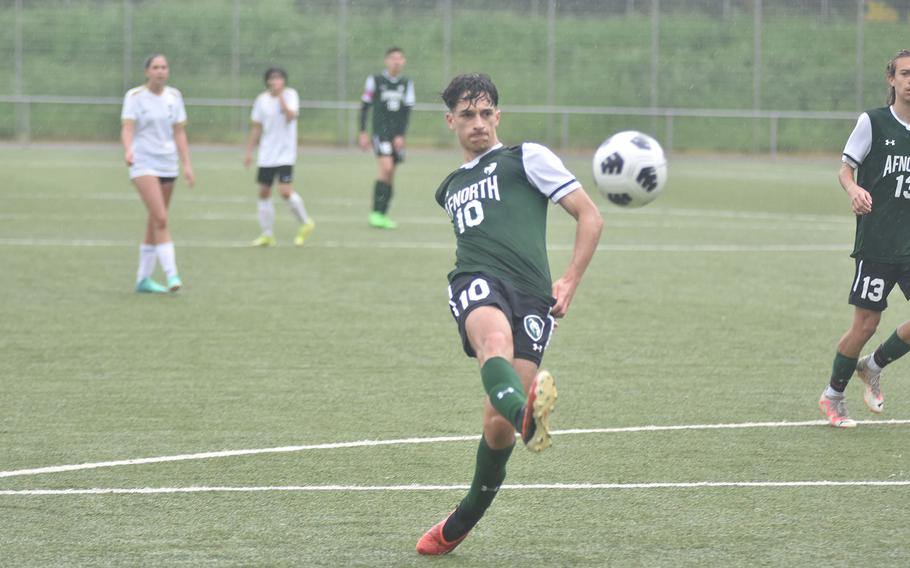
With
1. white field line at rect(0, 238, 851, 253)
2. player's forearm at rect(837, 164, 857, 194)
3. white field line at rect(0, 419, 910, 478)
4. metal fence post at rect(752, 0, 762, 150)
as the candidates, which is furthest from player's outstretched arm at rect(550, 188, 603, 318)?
metal fence post at rect(752, 0, 762, 150)

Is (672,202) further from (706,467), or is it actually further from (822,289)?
(706,467)

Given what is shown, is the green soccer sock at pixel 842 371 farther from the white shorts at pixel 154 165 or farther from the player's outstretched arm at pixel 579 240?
the white shorts at pixel 154 165

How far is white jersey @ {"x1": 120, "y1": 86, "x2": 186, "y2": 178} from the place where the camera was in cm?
1302

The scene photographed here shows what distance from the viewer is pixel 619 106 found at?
40438 mm

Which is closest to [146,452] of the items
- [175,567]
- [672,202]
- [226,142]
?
[175,567]

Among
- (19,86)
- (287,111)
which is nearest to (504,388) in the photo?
(287,111)

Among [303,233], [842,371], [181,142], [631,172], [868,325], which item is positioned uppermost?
[631,172]

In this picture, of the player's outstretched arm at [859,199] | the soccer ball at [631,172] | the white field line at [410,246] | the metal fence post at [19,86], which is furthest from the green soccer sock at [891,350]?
the metal fence post at [19,86]

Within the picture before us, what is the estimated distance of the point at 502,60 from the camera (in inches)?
1607

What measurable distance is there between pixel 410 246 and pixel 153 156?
4.82m

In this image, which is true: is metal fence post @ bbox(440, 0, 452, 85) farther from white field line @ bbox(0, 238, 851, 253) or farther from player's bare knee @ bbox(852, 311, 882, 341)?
player's bare knee @ bbox(852, 311, 882, 341)

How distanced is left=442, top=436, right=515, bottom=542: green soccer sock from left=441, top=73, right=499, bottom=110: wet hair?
137cm

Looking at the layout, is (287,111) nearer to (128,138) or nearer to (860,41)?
(128,138)

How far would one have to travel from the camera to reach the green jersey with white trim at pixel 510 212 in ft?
18.2
